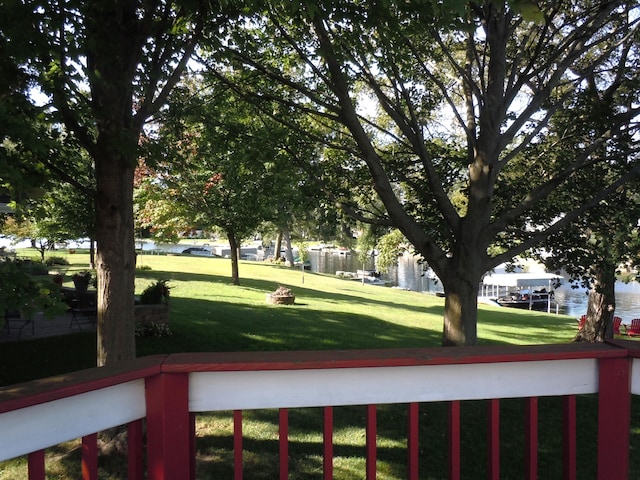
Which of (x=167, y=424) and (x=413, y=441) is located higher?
(x=167, y=424)

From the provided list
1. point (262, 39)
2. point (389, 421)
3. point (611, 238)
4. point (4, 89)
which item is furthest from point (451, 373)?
point (262, 39)

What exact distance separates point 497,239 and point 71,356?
21.9ft

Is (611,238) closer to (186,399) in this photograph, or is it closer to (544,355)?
(544,355)

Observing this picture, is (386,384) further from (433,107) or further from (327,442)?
(433,107)

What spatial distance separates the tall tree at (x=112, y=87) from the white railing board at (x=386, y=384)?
265 centimetres

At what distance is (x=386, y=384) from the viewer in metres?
1.98

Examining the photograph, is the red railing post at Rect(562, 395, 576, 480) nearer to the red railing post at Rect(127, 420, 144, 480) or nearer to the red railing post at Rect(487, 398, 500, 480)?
the red railing post at Rect(487, 398, 500, 480)

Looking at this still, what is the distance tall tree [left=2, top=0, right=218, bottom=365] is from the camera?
11.7ft

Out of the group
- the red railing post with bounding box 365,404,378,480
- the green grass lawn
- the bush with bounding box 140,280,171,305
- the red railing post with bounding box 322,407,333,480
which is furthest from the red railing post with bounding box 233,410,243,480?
the bush with bounding box 140,280,171,305

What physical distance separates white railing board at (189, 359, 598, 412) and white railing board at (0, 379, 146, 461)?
22 cm

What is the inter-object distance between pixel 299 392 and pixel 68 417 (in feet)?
2.65


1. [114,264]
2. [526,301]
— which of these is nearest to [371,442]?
[114,264]

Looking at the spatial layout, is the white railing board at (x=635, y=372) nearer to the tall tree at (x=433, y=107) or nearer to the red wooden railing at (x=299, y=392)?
the red wooden railing at (x=299, y=392)

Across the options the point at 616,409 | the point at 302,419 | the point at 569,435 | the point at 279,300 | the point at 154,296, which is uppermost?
the point at 616,409
